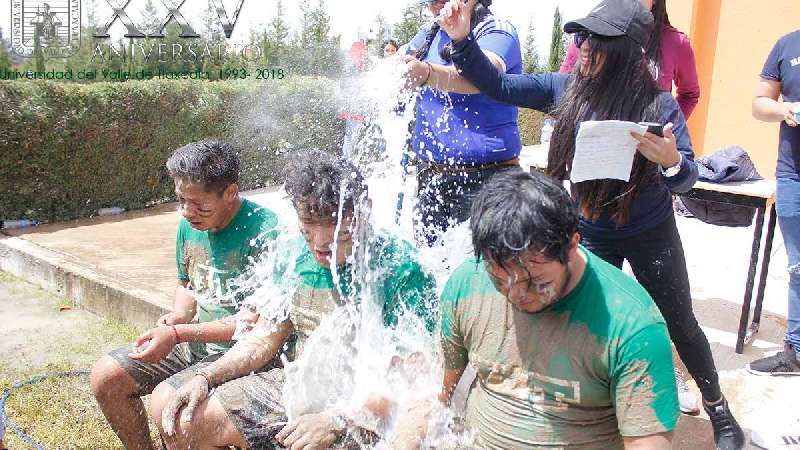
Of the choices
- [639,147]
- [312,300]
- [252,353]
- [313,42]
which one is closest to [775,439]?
[639,147]

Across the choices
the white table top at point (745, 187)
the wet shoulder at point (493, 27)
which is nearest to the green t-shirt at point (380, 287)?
the wet shoulder at point (493, 27)

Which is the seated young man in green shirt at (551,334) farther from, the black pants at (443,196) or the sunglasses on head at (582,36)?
the black pants at (443,196)

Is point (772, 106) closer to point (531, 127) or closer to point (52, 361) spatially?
point (52, 361)

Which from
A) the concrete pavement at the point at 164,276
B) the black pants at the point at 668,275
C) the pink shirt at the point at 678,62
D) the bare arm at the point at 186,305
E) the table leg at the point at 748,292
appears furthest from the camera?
the table leg at the point at 748,292

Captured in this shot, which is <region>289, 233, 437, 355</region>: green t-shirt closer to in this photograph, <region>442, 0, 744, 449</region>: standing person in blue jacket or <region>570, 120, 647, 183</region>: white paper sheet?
<region>570, 120, 647, 183</region>: white paper sheet

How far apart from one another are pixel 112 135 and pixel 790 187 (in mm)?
7155

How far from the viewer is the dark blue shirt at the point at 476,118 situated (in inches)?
132

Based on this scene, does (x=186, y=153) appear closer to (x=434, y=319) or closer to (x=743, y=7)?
(x=434, y=319)

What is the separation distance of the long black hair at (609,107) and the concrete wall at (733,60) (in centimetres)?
667

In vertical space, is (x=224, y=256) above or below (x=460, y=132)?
below

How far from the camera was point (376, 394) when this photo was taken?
2.35m

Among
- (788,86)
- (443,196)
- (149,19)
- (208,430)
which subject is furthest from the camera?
(149,19)


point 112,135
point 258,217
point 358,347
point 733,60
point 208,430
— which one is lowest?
point 208,430

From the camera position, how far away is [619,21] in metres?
2.51
